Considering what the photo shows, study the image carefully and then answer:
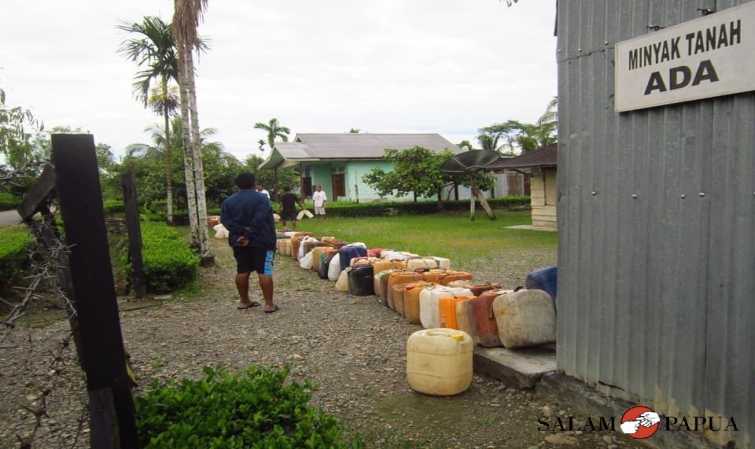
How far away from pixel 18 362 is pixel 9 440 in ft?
6.84

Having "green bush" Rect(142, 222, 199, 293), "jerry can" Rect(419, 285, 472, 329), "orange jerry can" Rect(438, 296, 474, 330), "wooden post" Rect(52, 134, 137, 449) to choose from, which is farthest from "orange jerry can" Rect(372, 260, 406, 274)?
"wooden post" Rect(52, 134, 137, 449)

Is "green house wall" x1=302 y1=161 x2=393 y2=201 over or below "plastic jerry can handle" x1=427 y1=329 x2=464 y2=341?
over

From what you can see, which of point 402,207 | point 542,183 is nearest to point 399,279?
point 542,183

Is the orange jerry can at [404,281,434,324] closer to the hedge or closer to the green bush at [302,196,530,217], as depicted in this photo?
the hedge

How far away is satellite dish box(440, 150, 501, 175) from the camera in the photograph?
20891 mm

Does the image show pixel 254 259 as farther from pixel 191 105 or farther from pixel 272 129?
pixel 272 129

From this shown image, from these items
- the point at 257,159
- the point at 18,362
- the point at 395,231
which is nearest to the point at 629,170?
the point at 18,362

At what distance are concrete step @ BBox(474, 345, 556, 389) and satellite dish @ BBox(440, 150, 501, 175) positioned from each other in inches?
618

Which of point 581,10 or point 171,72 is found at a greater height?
point 171,72

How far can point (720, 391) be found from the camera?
2.95 meters

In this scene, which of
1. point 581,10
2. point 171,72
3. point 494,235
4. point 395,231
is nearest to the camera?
point 581,10

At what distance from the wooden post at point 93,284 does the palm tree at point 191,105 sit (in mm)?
8574

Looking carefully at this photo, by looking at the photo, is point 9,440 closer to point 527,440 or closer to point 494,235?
point 527,440

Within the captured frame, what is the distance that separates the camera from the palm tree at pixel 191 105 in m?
10.2
